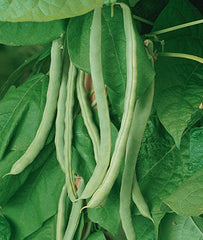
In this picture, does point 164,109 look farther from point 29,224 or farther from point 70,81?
point 29,224

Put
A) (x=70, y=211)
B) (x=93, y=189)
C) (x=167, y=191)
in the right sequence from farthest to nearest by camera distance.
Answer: (x=70, y=211) → (x=167, y=191) → (x=93, y=189)

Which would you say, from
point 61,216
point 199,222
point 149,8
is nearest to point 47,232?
point 61,216

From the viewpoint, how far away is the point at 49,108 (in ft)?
2.47

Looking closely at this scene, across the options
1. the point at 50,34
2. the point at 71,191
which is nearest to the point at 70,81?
the point at 50,34

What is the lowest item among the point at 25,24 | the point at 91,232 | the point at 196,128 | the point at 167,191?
the point at 91,232

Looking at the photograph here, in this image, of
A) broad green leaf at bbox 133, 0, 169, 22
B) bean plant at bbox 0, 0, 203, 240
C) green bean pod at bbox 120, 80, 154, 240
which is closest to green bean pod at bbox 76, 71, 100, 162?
bean plant at bbox 0, 0, 203, 240

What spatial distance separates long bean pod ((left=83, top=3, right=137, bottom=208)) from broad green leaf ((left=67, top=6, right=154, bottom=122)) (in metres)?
0.04

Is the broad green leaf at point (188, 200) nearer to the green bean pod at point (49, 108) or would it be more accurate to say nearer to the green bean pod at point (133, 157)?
the green bean pod at point (133, 157)

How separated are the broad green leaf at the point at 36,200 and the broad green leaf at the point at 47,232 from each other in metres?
0.02

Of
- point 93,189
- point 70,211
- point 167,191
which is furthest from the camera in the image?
point 70,211

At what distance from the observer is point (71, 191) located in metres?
0.71

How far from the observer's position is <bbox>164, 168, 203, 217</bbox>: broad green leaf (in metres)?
0.59

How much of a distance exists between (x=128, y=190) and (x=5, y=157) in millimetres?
288

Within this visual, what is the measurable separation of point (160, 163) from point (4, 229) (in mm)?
370
